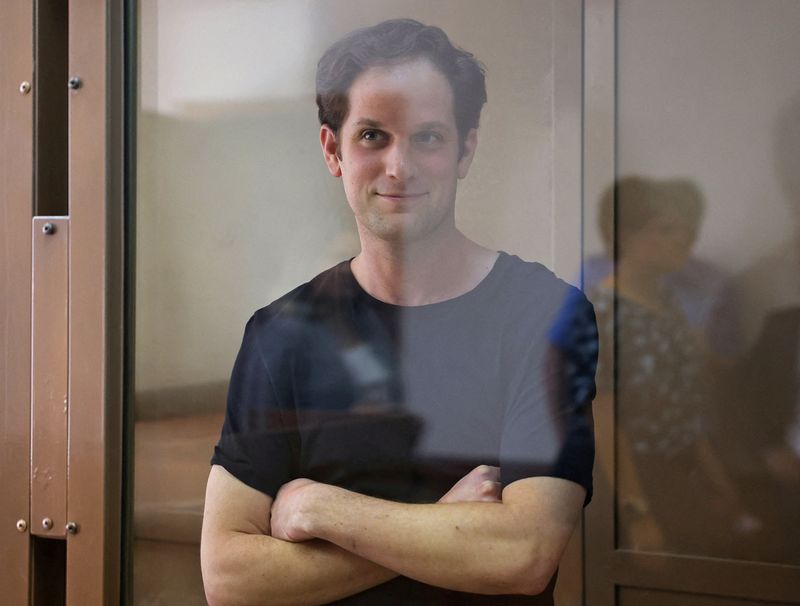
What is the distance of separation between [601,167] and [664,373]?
321mm

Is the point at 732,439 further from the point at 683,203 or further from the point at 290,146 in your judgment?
the point at 290,146

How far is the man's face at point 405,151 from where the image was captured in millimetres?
1354

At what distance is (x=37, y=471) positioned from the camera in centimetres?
172

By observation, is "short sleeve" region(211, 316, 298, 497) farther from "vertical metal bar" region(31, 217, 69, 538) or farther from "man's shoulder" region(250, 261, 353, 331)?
"vertical metal bar" region(31, 217, 69, 538)

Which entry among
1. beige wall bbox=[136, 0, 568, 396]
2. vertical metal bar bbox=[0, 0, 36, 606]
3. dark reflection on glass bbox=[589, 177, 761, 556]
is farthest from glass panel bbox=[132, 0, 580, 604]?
vertical metal bar bbox=[0, 0, 36, 606]

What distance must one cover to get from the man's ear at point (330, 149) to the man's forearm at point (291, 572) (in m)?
0.63

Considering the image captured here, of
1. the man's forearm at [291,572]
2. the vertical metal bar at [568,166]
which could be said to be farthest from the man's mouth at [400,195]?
the man's forearm at [291,572]

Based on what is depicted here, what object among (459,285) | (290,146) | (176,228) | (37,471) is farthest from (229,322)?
(37,471)

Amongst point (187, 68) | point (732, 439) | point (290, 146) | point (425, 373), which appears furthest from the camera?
point (187, 68)

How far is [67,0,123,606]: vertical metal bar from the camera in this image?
165cm

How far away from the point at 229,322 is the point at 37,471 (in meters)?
0.56

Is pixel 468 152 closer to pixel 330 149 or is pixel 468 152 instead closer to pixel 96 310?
pixel 330 149

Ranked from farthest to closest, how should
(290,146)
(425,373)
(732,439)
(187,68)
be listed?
(187,68), (290,146), (425,373), (732,439)

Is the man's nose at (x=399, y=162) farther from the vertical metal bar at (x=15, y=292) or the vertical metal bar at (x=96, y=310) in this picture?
the vertical metal bar at (x=15, y=292)
